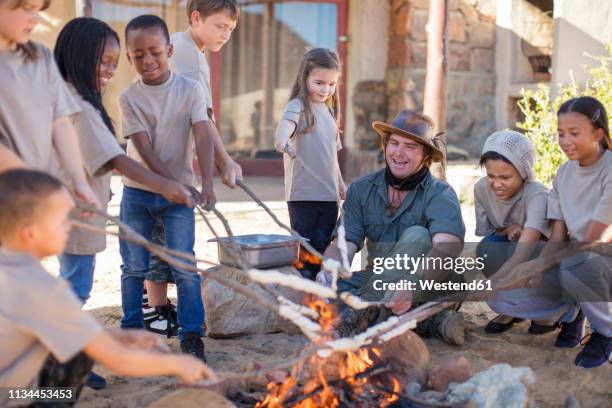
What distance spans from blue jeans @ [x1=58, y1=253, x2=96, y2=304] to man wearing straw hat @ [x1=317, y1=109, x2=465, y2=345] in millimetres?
1082

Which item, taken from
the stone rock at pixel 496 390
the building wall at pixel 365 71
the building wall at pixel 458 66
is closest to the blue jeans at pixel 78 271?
the stone rock at pixel 496 390

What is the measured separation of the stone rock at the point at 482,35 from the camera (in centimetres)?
876

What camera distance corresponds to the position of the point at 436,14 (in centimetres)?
625

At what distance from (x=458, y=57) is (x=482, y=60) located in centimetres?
35

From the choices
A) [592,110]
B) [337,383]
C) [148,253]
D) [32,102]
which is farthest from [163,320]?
[592,110]

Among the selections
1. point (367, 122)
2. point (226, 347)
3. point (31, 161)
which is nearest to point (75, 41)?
point (31, 161)

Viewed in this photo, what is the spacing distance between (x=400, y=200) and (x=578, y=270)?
91 cm

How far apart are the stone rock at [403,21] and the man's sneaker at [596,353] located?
5904mm

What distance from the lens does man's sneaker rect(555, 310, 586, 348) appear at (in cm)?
353

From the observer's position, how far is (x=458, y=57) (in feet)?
28.7

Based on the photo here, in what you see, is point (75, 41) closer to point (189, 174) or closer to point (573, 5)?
point (189, 174)

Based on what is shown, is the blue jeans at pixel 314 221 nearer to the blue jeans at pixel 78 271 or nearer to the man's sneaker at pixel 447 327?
the man's sneaker at pixel 447 327

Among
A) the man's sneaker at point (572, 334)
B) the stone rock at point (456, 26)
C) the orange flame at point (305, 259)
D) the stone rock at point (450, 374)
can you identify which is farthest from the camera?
the stone rock at point (456, 26)

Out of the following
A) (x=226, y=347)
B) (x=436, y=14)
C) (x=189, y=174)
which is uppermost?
(x=436, y=14)
